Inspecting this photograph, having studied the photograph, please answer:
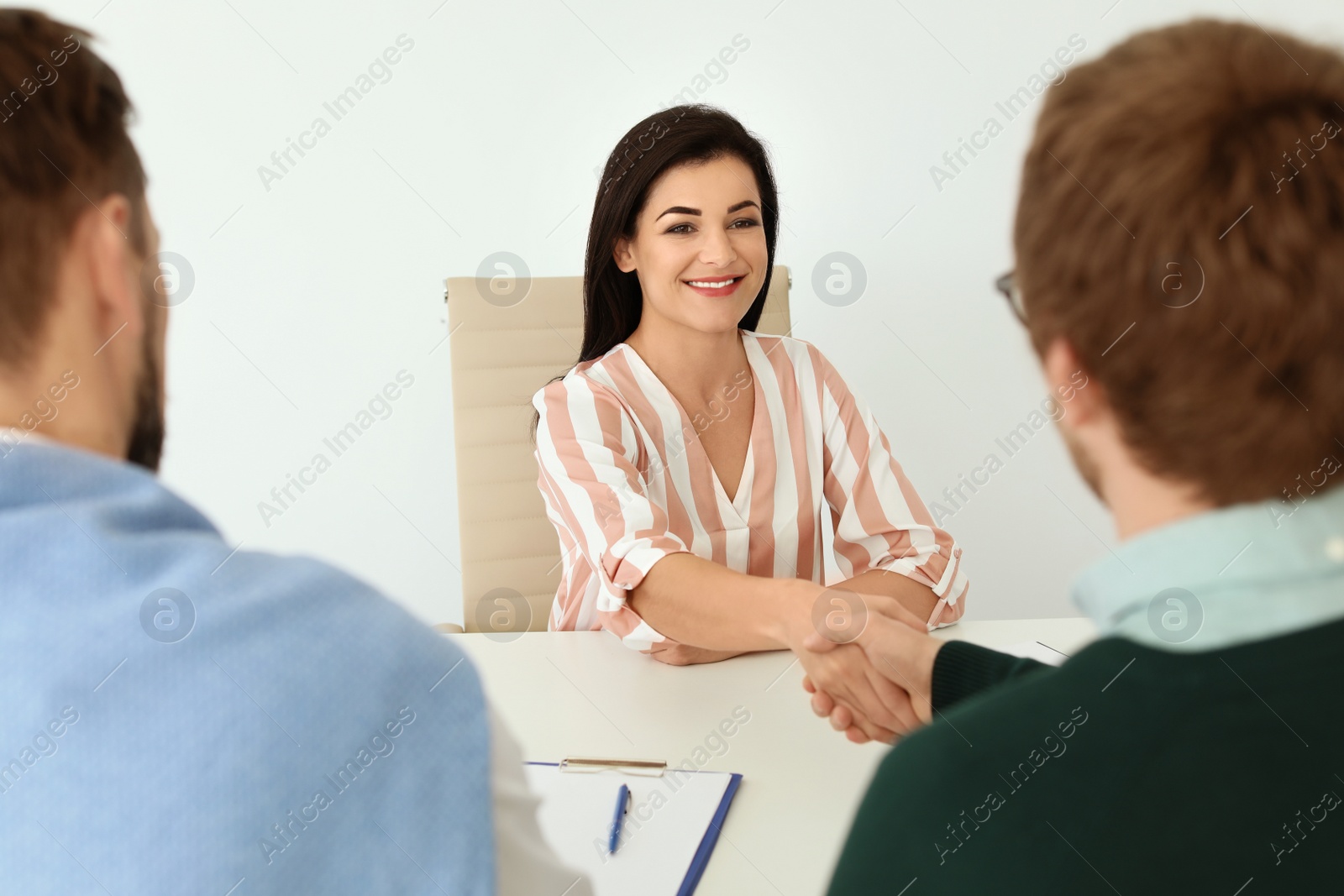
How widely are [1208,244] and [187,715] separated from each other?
0.65 meters

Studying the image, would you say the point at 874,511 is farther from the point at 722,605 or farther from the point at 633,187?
the point at 633,187

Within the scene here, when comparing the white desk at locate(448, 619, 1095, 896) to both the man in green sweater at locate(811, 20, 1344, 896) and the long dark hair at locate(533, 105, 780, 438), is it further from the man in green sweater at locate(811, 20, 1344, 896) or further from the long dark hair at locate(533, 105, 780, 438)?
the long dark hair at locate(533, 105, 780, 438)

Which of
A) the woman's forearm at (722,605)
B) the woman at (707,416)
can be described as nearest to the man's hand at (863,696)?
the woman's forearm at (722,605)

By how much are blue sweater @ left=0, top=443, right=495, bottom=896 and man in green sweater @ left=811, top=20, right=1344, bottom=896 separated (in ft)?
1.00

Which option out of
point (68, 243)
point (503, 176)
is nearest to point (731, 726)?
point (68, 243)

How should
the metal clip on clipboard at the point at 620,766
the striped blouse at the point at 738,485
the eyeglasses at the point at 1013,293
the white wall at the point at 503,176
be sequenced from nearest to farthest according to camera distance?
the eyeglasses at the point at 1013,293
the metal clip on clipboard at the point at 620,766
the striped blouse at the point at 738,485
the white wall at the point at 503,176

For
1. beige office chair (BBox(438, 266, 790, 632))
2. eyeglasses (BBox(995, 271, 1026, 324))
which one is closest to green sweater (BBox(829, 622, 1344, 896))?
eyeglasses (BBox(995, 271, 1026, 324))

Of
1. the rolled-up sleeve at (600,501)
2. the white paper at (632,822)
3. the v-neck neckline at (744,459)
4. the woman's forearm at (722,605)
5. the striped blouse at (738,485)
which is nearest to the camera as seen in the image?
the white paper at (632,822)

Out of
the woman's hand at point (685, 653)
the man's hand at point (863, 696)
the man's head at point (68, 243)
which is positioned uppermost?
the man's head at point (68, 243)

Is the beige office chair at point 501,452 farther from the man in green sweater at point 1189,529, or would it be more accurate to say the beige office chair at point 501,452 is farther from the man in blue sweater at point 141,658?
the man in green sweater at point 1189,529

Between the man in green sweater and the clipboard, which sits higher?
the man in green sweater

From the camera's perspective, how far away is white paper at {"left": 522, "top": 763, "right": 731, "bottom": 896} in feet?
3.12

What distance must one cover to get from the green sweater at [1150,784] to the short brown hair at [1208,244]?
12 centimetres

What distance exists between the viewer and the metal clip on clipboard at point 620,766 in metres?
1.14
